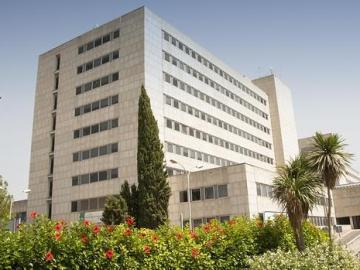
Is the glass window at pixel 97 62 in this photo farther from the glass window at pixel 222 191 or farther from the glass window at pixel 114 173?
the glass window at pixel 222 191

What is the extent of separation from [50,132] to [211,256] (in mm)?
46840

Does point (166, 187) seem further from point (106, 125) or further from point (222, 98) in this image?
point (222, 98)


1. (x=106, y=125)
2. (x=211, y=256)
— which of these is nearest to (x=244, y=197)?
(x=106, y=125)

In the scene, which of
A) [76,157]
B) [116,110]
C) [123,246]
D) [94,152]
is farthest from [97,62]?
[123,246]

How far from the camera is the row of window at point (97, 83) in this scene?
55.5 m

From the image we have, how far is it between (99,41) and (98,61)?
11.1ft

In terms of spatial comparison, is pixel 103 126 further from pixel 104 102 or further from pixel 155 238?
pixel 155 238

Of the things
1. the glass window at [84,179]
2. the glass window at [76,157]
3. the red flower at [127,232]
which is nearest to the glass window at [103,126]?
the glass window at [76,157]

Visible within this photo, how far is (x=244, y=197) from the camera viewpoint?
44500mm

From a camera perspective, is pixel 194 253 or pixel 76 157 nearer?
pixel 194 253

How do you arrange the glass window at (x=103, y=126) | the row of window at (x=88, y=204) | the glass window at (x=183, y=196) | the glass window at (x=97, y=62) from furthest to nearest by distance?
the glass window at (x=97, y=62) → the glass window at (x=103, y=126) → the row of window at (x=88, y=204) → the glass window at (x=183, y=196)

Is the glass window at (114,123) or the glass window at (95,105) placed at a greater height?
the glass window at (95,105)

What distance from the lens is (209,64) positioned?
67188 millimetres

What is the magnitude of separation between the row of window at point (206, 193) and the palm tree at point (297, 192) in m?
16.8
